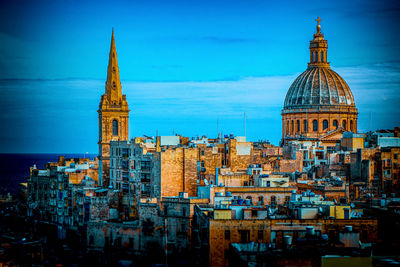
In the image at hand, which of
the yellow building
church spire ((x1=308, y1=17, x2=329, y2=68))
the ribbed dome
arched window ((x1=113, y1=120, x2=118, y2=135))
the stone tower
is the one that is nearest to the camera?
the yellow building

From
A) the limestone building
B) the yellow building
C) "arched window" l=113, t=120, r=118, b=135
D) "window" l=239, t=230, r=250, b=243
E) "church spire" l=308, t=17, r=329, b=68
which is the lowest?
"window" l=239, t=230, r=250, b=243

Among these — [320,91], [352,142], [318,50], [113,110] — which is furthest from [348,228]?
[318,50]

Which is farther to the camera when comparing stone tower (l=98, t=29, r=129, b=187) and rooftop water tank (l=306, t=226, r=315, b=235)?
stone tower (l=98, t=29, r=129, b=187)

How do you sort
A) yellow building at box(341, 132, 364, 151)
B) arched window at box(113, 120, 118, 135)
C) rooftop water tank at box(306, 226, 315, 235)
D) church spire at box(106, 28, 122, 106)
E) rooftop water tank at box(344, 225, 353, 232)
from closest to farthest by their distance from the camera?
rooftop water tank at box(306, 226, 315, 235), rooftop water tank at box(344, 225, 353, 232), yellow building at box(341, 132, 364, 151), arched window at box(113, 120, 118, 135), church spire at box(106, 28, 122, 106)

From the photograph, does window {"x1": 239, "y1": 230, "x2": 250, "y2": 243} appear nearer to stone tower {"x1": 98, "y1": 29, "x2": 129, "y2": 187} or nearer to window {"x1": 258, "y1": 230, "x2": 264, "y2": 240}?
window {"x1": 258, "y1": 230, "x2": 264, "y2": 240}

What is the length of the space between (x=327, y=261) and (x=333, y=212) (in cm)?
942

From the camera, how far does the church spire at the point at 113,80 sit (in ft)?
220

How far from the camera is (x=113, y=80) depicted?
6775cm

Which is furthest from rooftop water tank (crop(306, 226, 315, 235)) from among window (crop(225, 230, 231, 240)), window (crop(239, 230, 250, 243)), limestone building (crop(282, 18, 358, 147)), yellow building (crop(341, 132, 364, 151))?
limestone building (crop(282, 18, 358, 147))

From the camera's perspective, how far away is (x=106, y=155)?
6203cm

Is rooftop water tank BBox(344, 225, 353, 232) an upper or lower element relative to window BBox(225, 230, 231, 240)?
upper

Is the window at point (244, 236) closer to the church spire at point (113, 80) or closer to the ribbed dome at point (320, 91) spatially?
the church spire at point (113, 80)

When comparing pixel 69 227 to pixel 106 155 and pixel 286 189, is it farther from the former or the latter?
pixel 286 189

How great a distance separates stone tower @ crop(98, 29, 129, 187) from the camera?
65875 mm
